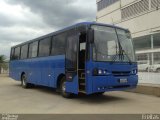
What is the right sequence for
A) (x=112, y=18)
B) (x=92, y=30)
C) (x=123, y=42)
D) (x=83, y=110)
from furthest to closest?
(x=112, y=18), (x=123, y=42), (x=92, y=30), (x=83, y=110)

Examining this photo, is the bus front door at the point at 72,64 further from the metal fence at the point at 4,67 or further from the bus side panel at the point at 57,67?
the metal fence at the point at 4,67

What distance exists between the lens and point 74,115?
29.1 feet

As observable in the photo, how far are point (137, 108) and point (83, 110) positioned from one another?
1904 mm

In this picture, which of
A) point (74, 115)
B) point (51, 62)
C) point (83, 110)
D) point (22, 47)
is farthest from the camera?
point (22, 47)

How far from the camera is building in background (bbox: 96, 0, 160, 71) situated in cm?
4212

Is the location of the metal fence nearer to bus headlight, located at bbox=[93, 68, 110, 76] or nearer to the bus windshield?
the bus windshield

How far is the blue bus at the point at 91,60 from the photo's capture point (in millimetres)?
10992

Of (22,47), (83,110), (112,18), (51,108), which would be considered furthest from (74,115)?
(112,18)

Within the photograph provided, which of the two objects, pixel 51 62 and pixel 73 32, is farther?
pixel 51 62

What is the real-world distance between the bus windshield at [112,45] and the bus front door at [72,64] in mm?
1055

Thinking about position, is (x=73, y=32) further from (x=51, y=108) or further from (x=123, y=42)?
(x=51, y=108)

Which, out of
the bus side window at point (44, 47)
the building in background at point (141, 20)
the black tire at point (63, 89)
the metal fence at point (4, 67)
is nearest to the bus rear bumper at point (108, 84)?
the black tire at point (63, 89)

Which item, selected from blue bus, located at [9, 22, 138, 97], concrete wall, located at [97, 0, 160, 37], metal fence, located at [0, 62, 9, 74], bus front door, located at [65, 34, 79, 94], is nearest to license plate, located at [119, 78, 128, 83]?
blue bus, located at [9, 22, 138, 97]

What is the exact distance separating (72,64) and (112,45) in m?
1.91
